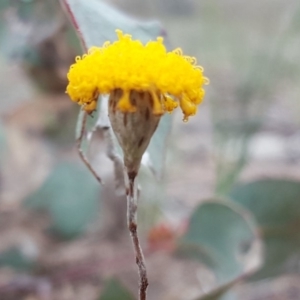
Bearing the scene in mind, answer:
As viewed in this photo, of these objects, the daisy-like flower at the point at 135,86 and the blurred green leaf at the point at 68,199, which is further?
the blurred green leaf at the point at 68,199

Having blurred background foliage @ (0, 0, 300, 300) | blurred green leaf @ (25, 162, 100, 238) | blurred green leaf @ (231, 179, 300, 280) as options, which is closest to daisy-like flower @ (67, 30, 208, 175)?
blurred background foliage @ (0, 0, 300, 300)

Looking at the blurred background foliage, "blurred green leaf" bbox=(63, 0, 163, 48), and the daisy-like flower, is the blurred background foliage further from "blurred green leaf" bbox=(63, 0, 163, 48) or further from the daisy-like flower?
the daisy-like flower

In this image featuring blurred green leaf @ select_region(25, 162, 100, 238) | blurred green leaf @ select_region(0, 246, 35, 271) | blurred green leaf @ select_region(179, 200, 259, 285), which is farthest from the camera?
blurred green leaf @ select_region(25, 162, 100, 238)

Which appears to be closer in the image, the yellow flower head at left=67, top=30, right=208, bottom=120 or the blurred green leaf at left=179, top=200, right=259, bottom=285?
the yellow flower head at left=67, top=30, right=208, bottom=120

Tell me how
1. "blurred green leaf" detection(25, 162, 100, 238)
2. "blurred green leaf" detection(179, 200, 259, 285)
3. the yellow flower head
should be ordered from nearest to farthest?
the yellow flower head, "blurred green leaf" detection(179, 200, 259, 285), "blurred green leaf" detection(25, 162, 100, 238)

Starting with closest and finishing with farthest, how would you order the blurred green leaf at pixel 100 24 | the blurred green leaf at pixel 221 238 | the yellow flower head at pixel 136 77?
the yellow flower head at pixel 136 77
the blurred green leaf at pixel 100 24
the blurred green leaf at pixel 221 238

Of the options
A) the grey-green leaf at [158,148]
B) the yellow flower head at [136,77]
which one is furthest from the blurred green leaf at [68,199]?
the yellow flower head at [136,77]

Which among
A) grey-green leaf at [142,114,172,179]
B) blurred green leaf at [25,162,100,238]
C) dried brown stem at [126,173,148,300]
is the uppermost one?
blurred green leaf at [25,162,100,238]

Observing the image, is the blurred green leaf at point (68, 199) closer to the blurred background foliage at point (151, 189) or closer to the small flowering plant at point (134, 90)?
the blurred background foliage at point (151, 189)
